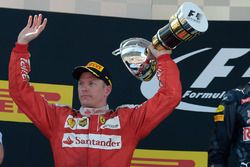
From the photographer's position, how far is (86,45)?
3.79 m

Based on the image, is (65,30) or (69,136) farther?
(65,30)

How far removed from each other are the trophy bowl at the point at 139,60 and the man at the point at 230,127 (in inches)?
15.5

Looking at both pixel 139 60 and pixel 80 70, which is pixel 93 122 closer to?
pixel 80 70

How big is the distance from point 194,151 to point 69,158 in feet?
3.53

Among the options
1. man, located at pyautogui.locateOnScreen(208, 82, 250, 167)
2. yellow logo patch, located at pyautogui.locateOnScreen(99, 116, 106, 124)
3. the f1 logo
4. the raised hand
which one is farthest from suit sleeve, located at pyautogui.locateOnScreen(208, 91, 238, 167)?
the f1 logo

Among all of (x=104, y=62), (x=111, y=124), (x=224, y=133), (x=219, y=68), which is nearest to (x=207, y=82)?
(x=219, y=68)

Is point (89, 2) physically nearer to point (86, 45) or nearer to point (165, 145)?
point (86, 45)

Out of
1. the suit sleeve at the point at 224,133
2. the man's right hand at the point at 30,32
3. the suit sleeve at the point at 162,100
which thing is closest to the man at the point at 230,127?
the suit sleeve at the point at 224,133

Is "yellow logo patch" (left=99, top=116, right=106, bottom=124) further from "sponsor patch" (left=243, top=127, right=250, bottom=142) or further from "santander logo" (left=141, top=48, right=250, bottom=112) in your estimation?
"santander logo" (left=141, top=48, right=250, bottom=112)

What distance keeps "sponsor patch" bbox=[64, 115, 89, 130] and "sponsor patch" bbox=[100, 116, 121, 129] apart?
0.25 feet

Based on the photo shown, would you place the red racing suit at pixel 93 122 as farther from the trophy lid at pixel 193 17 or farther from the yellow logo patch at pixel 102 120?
the trophy lid at pixel 193 17

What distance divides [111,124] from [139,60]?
0.36 metres

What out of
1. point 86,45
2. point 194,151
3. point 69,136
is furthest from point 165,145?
point 69,136

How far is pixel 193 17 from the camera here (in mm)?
2818
